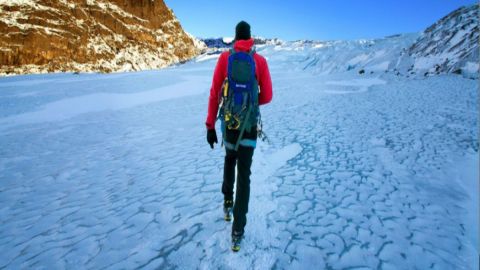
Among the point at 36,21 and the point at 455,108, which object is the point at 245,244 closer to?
the point at 455,108

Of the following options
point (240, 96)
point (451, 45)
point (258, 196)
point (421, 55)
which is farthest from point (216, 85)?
point (421, 55)

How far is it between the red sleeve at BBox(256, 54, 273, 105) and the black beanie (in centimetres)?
24

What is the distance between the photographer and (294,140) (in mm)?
6617

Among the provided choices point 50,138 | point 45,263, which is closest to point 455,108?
point 45,263

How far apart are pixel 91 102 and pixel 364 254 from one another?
515 inches

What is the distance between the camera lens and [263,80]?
9.25 feet

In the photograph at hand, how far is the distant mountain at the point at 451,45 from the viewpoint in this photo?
19438 millimetres

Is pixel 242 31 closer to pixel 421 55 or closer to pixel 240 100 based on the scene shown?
pixel 240 100

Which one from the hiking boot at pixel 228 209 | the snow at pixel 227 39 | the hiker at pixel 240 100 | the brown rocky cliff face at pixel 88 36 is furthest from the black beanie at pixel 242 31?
the snow at pixel 227 39

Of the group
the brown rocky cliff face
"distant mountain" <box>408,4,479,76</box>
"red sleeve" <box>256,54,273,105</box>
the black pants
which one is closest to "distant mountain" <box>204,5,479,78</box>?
"distant mountain" <box>408,4,479,76</box>

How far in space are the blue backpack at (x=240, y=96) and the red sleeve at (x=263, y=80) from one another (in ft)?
0.39

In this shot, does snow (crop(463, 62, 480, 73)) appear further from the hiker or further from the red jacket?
the hiker

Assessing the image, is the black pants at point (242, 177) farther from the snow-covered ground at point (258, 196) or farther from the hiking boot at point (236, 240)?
the snow-covered ground at point (258, 196)

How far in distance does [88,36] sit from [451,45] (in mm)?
98230
